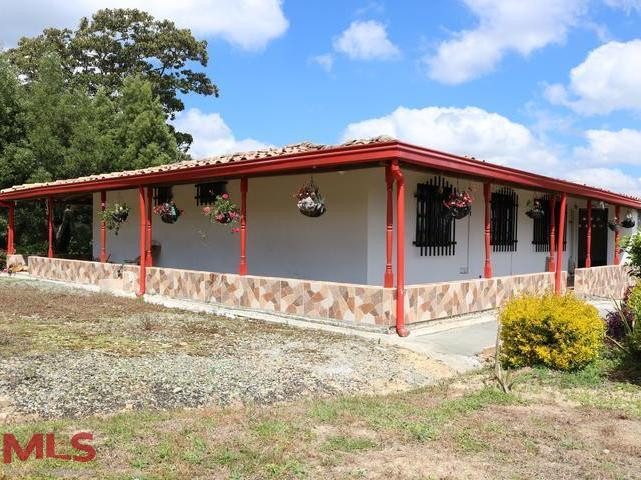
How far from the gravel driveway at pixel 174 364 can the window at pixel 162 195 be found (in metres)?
5.41

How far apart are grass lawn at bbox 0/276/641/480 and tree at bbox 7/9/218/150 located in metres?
26.8

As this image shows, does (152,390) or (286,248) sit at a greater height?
(286,248)

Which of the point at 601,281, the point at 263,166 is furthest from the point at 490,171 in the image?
the point at 601,281

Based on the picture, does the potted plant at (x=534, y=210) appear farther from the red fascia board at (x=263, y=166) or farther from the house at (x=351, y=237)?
the red fascia board at (x=263, y=166)

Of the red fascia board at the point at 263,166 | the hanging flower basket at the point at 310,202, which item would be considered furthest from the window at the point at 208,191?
the hanging flower basket at the point at 310,202

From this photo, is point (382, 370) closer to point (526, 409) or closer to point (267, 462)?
point (526, 409)

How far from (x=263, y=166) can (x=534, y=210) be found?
6.73 m

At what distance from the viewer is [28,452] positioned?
3.55 meters

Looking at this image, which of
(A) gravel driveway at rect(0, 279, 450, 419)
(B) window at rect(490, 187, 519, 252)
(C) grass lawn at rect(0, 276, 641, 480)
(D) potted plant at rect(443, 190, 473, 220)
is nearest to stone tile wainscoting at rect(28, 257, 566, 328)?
(A) gravel driveway at rect(0, 279, 450, 419)

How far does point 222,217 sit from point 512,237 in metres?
6.62

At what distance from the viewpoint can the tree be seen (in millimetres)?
28594

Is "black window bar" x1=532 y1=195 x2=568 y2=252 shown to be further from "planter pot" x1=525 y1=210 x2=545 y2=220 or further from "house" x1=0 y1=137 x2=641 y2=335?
"planter pot" x1=525 y1=210 x2=545 y2=220

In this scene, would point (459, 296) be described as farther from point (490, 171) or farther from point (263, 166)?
point (263, 166)

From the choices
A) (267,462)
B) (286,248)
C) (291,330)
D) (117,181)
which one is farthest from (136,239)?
(267,462)
